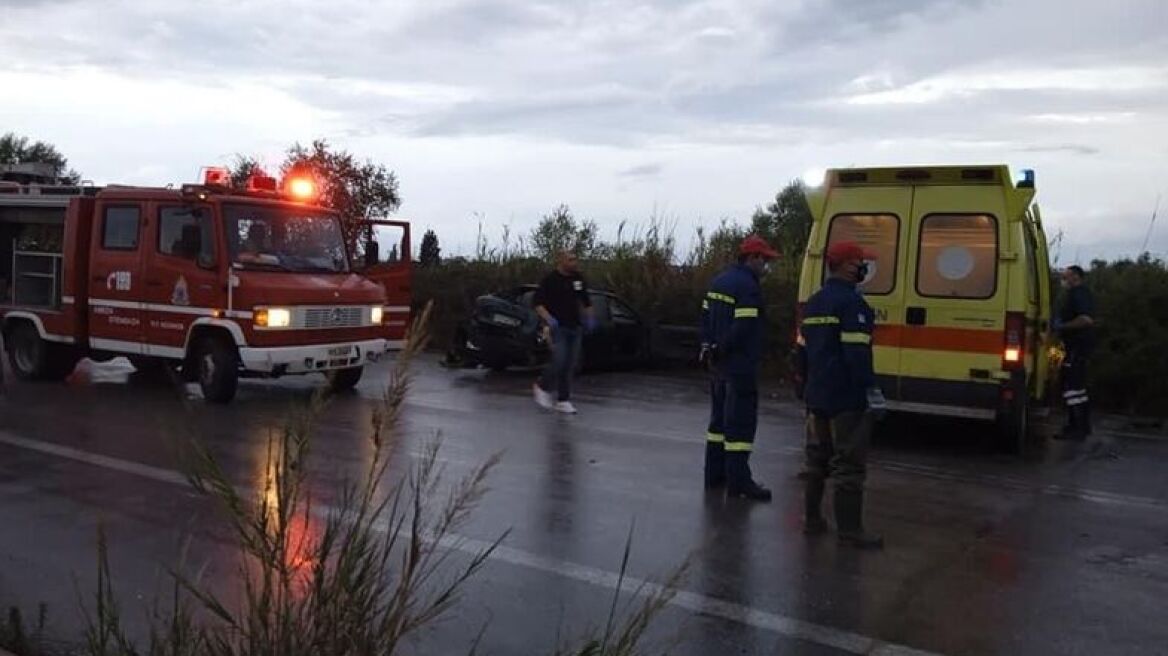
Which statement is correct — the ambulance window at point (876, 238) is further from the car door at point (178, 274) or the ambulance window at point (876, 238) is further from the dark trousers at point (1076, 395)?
the car door at point (178, 274)

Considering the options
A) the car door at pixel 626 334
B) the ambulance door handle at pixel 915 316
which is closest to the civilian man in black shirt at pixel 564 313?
the ambulance door handle at pixel 915 316

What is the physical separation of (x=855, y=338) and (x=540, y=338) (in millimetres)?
9442

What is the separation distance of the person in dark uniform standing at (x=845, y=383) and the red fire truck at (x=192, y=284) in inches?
222

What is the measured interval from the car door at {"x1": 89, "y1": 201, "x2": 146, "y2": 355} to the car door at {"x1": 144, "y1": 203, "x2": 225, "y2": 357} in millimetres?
188

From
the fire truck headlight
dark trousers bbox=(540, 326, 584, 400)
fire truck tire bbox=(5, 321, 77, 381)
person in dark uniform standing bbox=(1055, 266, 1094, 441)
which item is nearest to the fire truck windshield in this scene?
the fire truck headlight

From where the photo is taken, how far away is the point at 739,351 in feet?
25.5

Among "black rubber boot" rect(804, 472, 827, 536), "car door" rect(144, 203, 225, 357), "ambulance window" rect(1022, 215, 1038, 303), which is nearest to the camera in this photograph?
"black rubber boot" rect(804, 472, 827, 536)

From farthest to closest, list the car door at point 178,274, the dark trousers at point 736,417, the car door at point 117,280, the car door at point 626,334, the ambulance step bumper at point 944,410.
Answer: the car door at point 626,334, the car door at point 117,280, the car door at point 178,274, the ambulance step bumper at point 944,410, the dark trousers at point 736,417

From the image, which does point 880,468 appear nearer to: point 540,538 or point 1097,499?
point 1097,499

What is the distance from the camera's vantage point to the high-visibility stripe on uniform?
6.58 m

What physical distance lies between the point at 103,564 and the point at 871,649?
10.2ft

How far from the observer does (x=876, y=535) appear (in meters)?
6.82

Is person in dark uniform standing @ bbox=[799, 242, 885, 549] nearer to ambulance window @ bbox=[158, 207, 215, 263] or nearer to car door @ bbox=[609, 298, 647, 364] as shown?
ambulance window @ bbox=[158, 207, 215, 263]

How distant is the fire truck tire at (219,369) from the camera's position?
38.7ft
